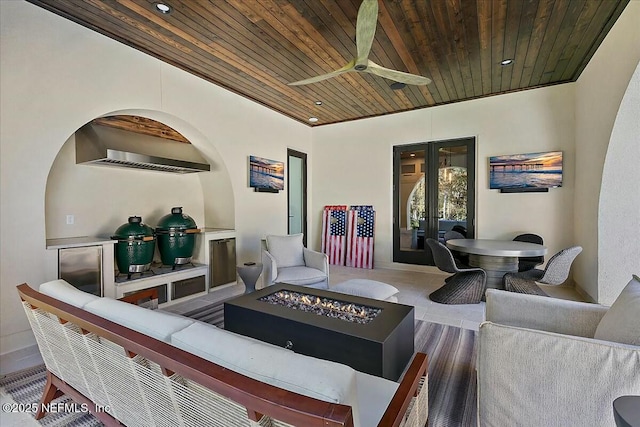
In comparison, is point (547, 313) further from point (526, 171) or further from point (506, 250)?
point (526, 171)

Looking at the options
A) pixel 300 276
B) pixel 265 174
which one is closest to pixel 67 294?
pixel 300 276

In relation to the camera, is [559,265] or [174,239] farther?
[174,239]

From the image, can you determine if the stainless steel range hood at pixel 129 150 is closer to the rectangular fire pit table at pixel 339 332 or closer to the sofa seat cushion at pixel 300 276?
the sofa seat cushion at pixel 300 276

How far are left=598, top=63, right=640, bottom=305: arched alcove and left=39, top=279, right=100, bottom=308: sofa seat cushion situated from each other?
4.95 metres

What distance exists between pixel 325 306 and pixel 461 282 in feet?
7.72

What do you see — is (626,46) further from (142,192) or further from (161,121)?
(142,192)

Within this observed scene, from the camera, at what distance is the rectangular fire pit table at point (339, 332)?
1919 millimetres

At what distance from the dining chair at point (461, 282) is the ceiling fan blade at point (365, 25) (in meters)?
2.60

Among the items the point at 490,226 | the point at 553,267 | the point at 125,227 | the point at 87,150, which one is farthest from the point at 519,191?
the point at 87,150

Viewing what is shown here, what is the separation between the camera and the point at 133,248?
350 centimetres

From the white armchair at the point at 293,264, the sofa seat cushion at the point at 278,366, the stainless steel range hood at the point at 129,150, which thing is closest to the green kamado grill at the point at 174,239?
the stainless steel range hood at the point at 129,150

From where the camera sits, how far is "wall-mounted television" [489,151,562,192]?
4621 millimetres

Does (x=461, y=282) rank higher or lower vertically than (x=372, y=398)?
lower

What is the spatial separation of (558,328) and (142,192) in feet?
16.7
